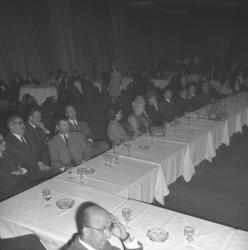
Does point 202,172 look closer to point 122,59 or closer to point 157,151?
point 157,151

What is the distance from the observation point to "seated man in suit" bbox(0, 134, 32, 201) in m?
3.20

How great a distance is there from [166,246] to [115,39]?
13.0 metres

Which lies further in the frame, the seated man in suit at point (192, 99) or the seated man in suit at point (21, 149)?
the seated man in suit at point (192, 99)

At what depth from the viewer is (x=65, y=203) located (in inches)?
95.6

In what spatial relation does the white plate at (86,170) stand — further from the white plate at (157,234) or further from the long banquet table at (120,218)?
the white plate at (157,234)

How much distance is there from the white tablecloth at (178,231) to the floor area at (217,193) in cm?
147

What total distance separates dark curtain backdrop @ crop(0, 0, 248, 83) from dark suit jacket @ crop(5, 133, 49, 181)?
6741 millimetres

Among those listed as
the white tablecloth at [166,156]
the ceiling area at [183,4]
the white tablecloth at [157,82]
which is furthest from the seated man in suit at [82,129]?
the ceiling area at [183,4]

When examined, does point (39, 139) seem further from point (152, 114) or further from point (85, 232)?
point (85, 232)

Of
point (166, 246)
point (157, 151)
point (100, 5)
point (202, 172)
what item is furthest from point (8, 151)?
point (100, 5)

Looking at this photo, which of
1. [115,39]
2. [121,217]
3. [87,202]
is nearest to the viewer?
[121,217]

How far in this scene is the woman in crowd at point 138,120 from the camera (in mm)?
4660

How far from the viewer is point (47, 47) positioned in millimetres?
10742

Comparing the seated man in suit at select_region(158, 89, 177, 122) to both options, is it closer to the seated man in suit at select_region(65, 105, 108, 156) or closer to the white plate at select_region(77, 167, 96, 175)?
the seated man in suit at select_region(65, 105, 108, 156)
